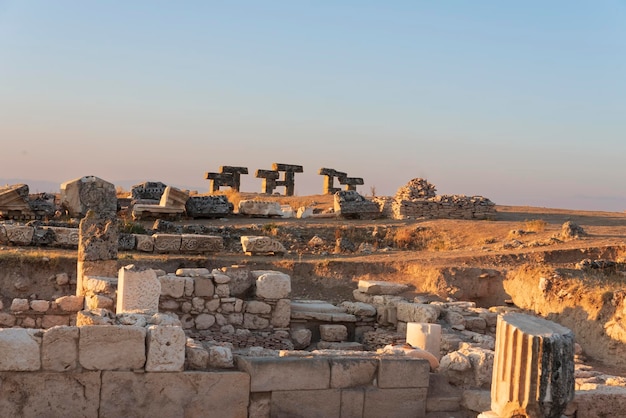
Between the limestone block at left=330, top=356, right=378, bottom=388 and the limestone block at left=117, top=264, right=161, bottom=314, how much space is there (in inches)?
171

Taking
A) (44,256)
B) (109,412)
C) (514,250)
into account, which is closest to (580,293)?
(514,250)

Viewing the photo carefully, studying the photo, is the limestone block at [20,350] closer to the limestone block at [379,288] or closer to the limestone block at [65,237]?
the limestone block at [379,288]

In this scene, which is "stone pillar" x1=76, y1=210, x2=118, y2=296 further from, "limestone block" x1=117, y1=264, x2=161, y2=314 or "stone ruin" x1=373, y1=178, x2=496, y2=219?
"stone ruin" x1=373, y1=178, x2=496, y2=219

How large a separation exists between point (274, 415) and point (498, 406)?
7.98 ft

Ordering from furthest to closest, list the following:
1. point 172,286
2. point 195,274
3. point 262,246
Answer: point 262,246
point 195,274
point 172,286

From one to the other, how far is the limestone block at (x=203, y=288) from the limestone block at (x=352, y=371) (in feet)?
16.5

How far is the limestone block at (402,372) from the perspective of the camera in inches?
330

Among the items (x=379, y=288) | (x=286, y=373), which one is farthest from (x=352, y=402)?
(x=379, y=288)

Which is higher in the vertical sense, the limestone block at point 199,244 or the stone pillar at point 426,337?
the limestone block at point 199,244

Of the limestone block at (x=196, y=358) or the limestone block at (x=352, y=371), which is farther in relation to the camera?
the limestone block at (x=352, y=371)

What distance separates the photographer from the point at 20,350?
291 inches

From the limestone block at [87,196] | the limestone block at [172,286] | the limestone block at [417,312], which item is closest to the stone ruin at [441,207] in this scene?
the limestone block at [87,196]

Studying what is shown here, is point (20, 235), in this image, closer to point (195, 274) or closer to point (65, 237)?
point (65, 237)

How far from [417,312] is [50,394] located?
7.09 meters
